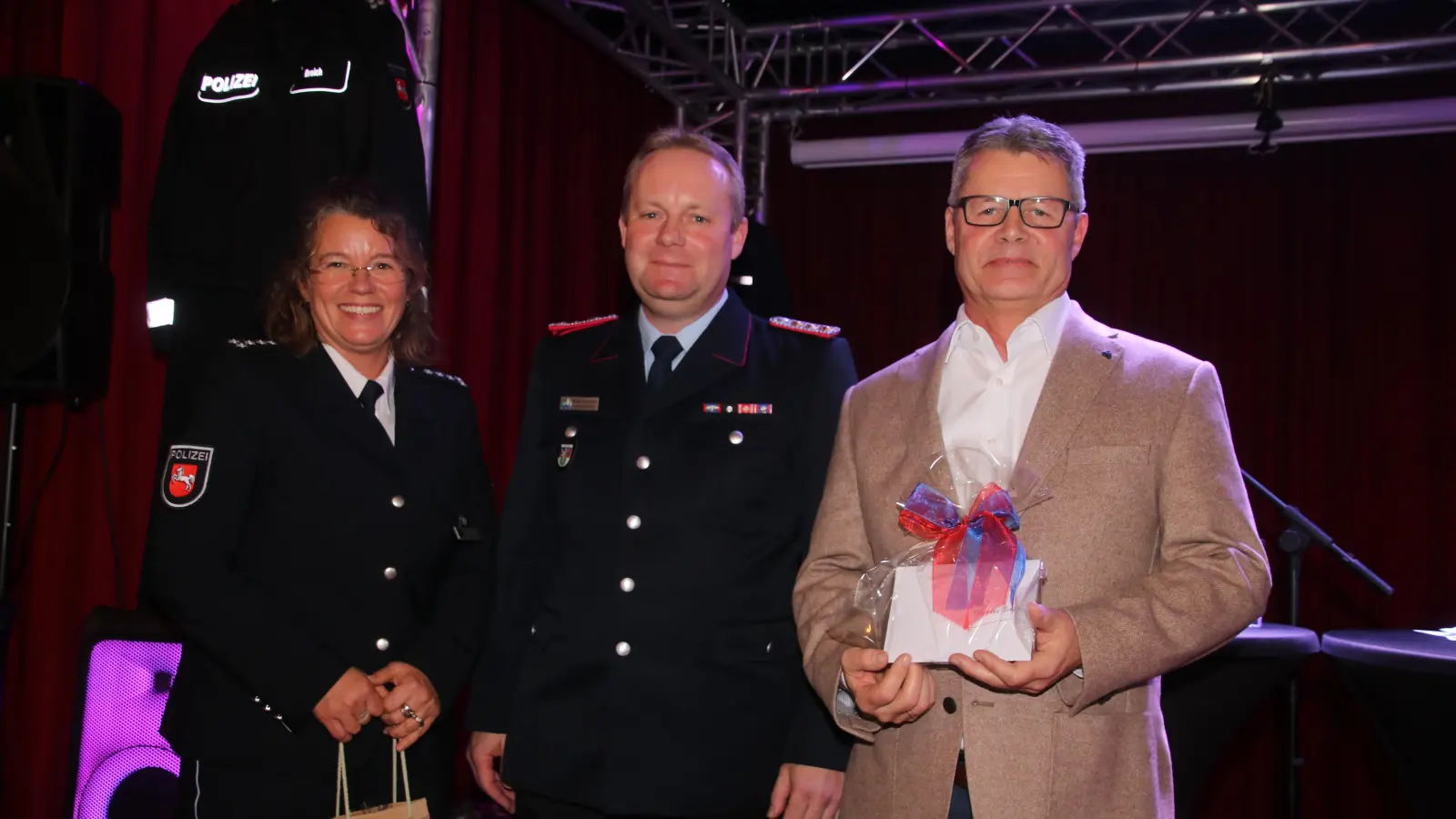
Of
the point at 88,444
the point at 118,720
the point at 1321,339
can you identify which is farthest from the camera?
the point at 1321,339

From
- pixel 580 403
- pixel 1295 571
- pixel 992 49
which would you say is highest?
pixel 992 49

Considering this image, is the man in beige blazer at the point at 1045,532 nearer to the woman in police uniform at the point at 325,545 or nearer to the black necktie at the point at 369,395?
the woman in police uniform at the point at 325,545

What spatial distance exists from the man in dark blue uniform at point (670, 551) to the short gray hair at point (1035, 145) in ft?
1.81

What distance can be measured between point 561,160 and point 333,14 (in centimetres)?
279

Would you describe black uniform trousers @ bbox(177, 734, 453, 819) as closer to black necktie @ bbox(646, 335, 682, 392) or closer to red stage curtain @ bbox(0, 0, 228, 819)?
black necktie @ bbox(646, 335, 682, 392)

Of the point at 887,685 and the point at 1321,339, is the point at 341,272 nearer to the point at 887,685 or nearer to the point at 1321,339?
the point at 887,685

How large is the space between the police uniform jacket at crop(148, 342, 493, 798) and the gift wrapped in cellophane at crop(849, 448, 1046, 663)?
0.94 m

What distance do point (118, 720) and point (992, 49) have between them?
5630 mm

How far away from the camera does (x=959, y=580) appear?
5.28 feet

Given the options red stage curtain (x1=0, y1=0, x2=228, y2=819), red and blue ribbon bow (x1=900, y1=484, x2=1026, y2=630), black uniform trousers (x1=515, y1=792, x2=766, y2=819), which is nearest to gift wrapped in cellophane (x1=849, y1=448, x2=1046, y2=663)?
red and blue ribbon bow (x1=900, y1=484, x2=1026, y2=630)

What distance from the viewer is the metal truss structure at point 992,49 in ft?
18.2

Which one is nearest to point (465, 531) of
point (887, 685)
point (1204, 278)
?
point (887, 685)

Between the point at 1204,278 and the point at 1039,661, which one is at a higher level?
the point at 1204,278

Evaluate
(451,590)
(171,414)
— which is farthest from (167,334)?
(451,590)
